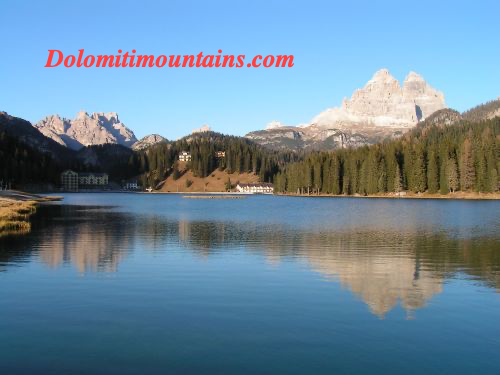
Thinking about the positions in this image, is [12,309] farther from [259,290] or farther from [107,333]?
[259,290]

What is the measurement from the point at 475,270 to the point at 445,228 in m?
32.7

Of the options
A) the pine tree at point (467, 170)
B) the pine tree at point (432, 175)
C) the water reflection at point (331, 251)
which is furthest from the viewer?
the pine tree at point (432, 175)

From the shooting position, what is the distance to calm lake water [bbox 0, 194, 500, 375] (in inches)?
623

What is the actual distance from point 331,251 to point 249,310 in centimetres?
2095

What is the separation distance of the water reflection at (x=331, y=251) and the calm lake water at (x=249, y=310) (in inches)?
6.7

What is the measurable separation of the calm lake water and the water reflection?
0.17 metres

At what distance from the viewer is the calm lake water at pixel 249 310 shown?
15828 mm

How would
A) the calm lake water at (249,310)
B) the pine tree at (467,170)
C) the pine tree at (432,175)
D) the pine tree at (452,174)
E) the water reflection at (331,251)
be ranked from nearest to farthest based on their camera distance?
1. the calm lake water at (249,310)
2. the water reflection at (331,251)
3. the pine tree at (467,170)
4. the pine tree at (452,174)
5. the pine tree at (432,175)

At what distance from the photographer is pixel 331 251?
41.9m

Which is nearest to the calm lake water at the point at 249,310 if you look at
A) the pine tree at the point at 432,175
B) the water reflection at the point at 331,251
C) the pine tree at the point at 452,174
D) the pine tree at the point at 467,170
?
the water reflection at the point at 331,251

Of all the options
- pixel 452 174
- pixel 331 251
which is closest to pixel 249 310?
pixel 331 251

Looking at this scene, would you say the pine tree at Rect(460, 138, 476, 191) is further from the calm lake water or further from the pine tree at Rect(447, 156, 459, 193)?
the calm lake water

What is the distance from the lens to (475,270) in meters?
32.9

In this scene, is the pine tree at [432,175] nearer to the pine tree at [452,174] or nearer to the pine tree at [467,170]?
the pine tree at [452,174]
